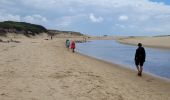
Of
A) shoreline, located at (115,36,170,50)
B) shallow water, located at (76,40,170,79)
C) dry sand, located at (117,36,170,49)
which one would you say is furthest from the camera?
dry sand, located at (117,36,170,49)

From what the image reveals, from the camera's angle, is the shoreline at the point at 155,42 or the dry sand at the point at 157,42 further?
the dry sand at the point at 157,42

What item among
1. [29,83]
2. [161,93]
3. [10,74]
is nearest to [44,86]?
[29,83]

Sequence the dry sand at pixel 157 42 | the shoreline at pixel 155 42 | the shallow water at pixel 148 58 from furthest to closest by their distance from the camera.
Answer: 1. the dry sand at pixel 157 42
2. the shoreline at pixel 155 42
3. the shallow water at pixel 148 58

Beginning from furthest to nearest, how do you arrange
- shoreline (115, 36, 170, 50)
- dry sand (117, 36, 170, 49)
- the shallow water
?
dry sand (117, 36, 170, 49) < shoreline (115, 36, 170, 50) < the shallow water

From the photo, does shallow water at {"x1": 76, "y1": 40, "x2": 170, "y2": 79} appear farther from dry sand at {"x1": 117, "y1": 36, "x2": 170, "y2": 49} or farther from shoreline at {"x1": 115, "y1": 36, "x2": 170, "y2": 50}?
dry sand at {"x1": 117, "y1": 36, "x2": 170, "y2": 49}

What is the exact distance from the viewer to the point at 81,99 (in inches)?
425

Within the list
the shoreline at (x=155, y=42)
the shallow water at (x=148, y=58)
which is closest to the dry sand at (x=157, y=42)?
the shoreline at (x=155, y=42)

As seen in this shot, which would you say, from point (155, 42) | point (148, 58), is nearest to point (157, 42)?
point (155, 42)

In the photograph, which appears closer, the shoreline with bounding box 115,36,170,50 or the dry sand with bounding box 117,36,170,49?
the shoreline with bounding box 115,36,170,50

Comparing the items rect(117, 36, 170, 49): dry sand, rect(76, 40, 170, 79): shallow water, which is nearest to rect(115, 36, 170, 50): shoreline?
rect(117, 36, 170, 49): dry sand

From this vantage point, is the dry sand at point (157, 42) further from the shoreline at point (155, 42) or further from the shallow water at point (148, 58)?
the shallow water at point (148, 58)

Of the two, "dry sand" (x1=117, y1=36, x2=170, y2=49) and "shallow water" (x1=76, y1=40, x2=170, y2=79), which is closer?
"shallow water" (x1=76, y1=40, x2=170, y2=79)

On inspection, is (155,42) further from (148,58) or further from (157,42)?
(148,58)

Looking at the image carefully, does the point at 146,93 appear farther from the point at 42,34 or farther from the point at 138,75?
the point at 42,34
